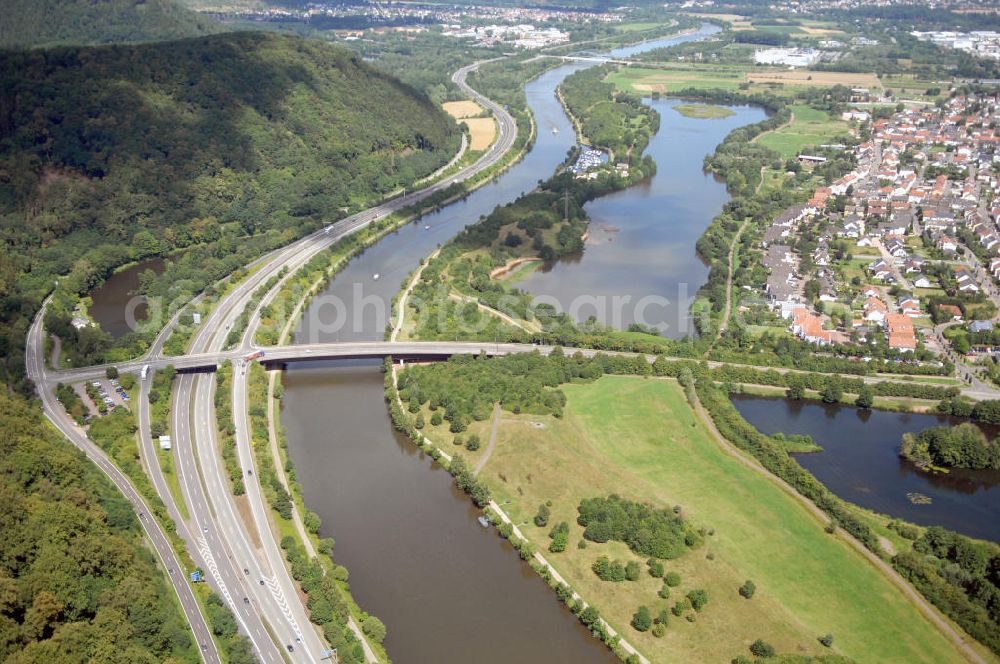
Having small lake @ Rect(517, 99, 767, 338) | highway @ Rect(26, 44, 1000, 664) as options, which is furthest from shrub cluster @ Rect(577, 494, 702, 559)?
small lake @ Rect(517, 99, 767, 338)

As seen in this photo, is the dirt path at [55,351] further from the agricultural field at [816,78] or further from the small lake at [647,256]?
the agricultural field at [816,78]

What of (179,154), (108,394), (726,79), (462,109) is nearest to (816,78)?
(726,79)

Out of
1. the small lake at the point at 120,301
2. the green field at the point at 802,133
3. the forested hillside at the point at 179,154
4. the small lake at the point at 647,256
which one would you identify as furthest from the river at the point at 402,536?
the green field at the point at 802,133

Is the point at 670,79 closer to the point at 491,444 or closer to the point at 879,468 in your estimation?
the point at 879,468

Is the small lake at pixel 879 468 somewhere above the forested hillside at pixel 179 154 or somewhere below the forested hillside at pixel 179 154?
below

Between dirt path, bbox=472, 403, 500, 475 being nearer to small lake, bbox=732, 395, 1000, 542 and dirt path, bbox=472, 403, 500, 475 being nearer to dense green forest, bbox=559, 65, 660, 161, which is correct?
small lake, bbox=732, 395, 1000, 542

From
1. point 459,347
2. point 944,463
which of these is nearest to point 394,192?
point 459,347
